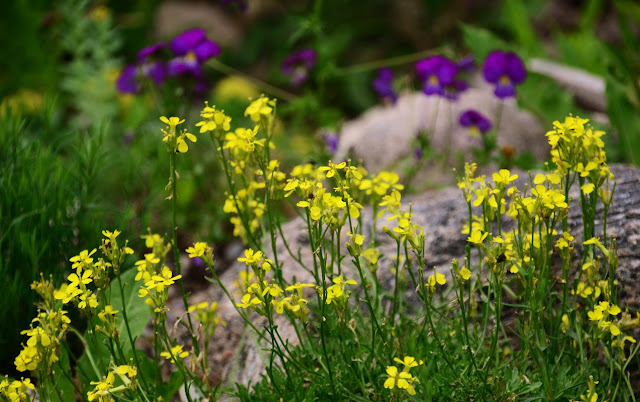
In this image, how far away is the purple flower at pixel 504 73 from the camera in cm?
329

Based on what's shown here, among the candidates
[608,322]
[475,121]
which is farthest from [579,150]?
[475,121]

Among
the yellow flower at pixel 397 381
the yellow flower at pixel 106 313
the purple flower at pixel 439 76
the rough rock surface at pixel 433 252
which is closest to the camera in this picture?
the yellow flower at pixel 397 381

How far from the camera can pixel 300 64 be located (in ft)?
12.6

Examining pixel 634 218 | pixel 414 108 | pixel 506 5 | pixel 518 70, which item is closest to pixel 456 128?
pixel 414 108

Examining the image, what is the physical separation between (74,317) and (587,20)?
4844 mm

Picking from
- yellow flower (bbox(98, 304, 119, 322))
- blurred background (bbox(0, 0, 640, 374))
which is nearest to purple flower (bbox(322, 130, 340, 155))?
blurred background (bbox(0, 0, 640, 374))

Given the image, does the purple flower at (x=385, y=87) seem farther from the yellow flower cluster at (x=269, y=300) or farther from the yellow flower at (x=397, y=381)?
the yellow flower at (x=397, y=381)

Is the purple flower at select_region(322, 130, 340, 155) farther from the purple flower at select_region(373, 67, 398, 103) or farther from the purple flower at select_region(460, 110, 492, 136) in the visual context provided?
the purple flower at select_region(460, 110, 492, 136)

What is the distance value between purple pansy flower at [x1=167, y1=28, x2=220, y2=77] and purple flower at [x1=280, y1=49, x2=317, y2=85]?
547mm

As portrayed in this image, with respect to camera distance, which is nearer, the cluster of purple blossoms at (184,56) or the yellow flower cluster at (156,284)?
the yellow flower cluster at (156,284)

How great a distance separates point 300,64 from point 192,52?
0.73 meters

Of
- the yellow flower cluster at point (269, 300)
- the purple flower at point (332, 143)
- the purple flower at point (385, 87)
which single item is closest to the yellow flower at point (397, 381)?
the yellow flower cluster at point (269, 300)

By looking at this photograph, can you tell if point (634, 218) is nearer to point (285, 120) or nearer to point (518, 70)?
point (518, 70)

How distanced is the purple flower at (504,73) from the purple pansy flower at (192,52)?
1290 mm
